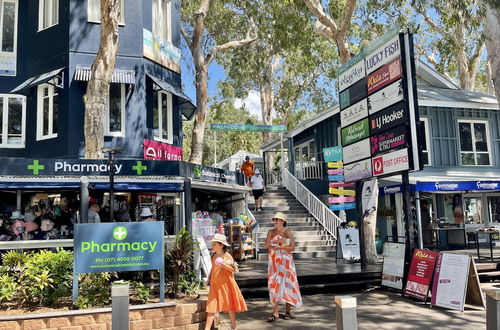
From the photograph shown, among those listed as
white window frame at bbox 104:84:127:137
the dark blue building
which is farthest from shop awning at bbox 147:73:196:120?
white window frame at bbox 104:84:127:137

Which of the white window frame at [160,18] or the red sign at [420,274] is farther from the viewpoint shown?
the white window frame at [160,18]

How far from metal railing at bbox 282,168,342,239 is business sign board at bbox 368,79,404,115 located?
6222mm

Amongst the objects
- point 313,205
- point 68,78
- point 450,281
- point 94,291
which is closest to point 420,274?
point 450,281

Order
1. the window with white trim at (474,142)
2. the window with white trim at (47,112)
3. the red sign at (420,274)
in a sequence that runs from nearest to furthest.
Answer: the red sign at (420,274), the window with white trim at (47,112), the window with white trim at (474,142)

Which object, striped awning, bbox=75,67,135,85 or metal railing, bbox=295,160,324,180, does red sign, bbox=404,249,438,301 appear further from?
metal railing, bbox=295,160,324,180

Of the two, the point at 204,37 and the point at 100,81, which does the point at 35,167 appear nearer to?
the point at 100,81

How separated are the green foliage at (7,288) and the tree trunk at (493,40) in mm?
11924

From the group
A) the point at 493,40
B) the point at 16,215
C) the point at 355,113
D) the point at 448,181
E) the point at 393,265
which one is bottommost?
the point at 393,265

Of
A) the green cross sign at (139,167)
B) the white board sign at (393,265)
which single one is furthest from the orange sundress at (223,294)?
the green cross sign at (139,167)

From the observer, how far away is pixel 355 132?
1146 cm

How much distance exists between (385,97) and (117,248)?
664 cm

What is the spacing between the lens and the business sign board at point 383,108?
9547 millimetres

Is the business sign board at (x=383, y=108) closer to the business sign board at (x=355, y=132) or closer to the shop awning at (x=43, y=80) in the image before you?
the business sign board at (x=355, y=132)

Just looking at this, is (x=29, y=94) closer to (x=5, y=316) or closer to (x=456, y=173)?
(x=5, y=316)
